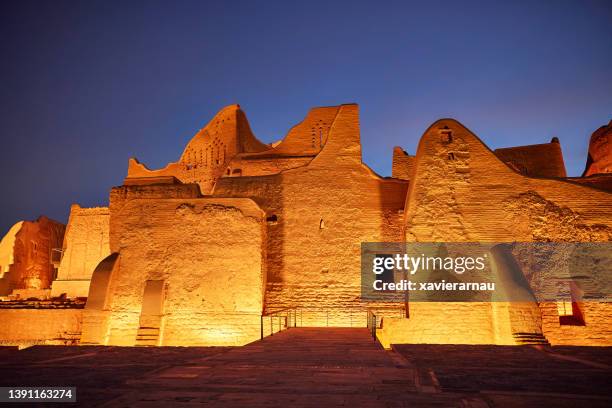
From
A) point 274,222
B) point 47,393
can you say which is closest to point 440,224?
point 274,222

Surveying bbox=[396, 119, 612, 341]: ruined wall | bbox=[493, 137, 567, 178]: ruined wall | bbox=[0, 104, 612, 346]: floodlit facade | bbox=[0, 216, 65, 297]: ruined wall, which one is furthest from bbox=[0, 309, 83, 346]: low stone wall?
bbox=[493, 137, 567, 178]: ruined wall

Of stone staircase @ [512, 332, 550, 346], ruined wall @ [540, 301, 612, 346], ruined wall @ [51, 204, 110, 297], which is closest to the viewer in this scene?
stone staircase @ [512, 332, 550, 346]

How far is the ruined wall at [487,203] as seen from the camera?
507 inches

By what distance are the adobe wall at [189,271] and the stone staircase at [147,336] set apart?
0.26 m

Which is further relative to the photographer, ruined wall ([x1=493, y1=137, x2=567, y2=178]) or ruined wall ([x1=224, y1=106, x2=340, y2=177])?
ruined wall ([x1=224, y1=106, x2=340, y2=177])

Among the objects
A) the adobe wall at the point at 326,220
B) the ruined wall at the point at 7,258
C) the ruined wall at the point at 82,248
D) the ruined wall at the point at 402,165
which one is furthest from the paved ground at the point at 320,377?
the ruined wall at the point at 7,258

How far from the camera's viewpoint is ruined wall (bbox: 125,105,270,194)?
26562 mm

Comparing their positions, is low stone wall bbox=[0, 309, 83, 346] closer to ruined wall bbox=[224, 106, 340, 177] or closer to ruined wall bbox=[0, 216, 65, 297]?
ruined wall bbox=[224, 106, 340, 177]

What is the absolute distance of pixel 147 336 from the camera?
13.2 metres

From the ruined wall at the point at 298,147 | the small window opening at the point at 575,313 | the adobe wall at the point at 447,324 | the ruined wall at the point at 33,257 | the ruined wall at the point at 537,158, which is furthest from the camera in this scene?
the ruined wall at the point at 33,257

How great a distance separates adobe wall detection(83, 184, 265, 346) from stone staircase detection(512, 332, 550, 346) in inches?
274

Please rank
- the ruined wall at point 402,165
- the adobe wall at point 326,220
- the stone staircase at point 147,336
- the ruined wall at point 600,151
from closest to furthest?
the stone staircase at point 147,336
the adobe wall at point 326,220
the ruined wall at point 402,165
the ruined wall at point 600,151

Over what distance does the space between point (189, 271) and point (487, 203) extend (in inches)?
360

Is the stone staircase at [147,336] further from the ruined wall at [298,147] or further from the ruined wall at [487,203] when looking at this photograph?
the ruined wall at [298,147]
